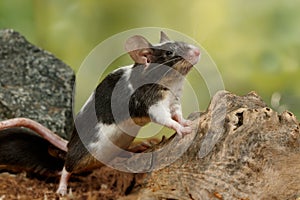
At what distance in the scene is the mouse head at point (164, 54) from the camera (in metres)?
2.42

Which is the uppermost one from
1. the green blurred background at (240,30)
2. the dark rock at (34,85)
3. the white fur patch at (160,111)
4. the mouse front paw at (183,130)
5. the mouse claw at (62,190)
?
the green blurred background at (240,30)

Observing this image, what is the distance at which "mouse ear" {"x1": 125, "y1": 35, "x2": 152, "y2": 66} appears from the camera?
8.01ft

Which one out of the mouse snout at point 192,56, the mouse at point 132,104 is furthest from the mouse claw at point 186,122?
the mouse snout at point 192,56

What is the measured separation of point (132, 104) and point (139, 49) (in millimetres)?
249

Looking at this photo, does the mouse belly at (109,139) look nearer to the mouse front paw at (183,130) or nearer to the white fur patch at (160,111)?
the white fur patch at (160,111)

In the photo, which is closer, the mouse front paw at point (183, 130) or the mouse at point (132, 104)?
the mouse front paw at point (183, 130)

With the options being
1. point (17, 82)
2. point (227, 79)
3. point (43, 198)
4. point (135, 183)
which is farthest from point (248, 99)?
point (17, 82)

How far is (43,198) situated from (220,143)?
3.01 ft

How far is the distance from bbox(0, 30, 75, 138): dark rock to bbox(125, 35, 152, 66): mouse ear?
3.13 ft

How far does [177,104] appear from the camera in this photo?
2.54 m

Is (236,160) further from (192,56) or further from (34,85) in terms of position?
(34,85)

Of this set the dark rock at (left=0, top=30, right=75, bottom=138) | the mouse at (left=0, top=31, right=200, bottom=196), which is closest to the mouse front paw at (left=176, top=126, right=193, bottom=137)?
the mouse at (left=0, top=31, right=200, bottom=196)

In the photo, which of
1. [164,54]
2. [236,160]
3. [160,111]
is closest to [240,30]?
[164,54]

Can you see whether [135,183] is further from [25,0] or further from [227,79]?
[25,0]
